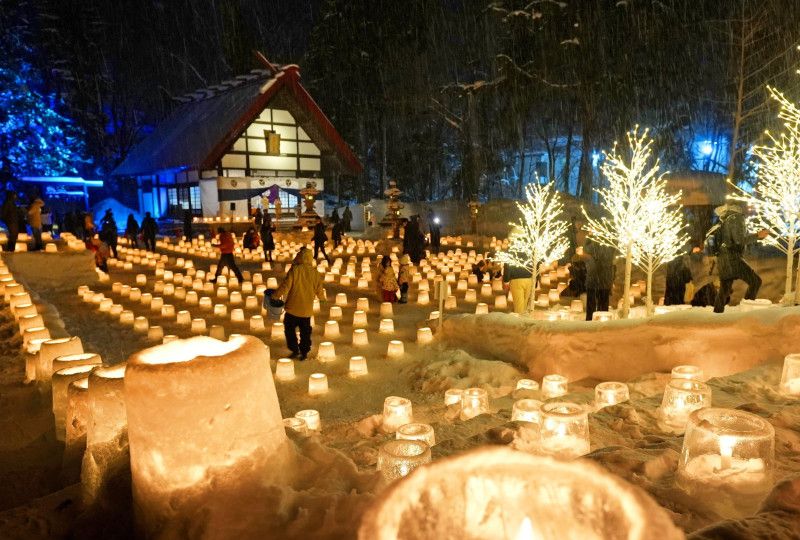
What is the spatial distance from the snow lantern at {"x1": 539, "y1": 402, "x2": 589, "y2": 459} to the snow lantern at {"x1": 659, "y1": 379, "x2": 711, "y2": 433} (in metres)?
0.87

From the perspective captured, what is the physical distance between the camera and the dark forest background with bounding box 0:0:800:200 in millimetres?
21000

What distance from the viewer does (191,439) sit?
1.96 meters

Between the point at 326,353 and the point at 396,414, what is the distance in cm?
343

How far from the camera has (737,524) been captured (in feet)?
4.98

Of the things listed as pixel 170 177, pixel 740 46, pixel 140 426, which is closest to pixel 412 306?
pixel 140 426

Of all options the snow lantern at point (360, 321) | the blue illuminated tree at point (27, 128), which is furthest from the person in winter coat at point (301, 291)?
the blue illuminated tree at point (27, 128)

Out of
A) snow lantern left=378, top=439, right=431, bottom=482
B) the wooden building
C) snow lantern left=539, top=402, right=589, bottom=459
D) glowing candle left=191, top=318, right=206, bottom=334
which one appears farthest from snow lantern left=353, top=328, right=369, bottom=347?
the wooden building

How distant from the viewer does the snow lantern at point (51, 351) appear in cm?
470

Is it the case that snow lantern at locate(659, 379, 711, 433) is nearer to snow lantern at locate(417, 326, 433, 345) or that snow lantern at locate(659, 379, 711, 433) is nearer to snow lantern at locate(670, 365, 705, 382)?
snow lantern at locate(670, 365, 705, 382)

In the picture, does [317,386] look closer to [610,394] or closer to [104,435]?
[610,394]

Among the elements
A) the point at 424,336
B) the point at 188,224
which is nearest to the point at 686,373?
the point at 424,336

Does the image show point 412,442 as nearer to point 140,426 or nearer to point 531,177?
point 140,426

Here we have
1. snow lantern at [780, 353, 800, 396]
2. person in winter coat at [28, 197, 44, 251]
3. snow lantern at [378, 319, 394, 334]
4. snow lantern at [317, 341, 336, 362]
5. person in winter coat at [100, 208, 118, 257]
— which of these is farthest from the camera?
person in winter coat at [100, 208, 118, 257]

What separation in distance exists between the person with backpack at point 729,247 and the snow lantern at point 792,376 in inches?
130
